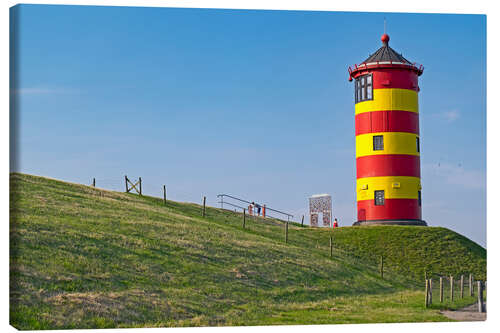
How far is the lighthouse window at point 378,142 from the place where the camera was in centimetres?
4291

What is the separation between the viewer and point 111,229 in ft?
95.3

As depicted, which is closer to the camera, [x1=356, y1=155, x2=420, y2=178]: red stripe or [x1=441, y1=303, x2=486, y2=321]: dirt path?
[x1=441, y1=303, x2=486, y2=321]: dirt path

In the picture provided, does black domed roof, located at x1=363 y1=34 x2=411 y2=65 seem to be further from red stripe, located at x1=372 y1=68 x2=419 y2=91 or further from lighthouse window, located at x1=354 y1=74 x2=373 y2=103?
lighthouse window, located at x1=354 y1=74 x2=373 y2=103

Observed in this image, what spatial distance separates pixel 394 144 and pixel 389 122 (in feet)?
4.94

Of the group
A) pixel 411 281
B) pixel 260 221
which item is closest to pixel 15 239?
pixel 411 281

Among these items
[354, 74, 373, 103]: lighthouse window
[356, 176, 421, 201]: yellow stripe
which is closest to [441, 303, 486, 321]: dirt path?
[356, 176, 421, 201]: yellow stripe

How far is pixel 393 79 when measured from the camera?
43469 millimetres

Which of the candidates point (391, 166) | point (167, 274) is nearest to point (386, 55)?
point (391, 166)

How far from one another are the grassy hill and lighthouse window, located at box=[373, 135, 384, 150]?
24.2 feet

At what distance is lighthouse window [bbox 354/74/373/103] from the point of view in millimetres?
A: 44031

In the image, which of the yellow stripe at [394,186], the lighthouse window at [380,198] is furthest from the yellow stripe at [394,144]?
the lighthouse window at [380,198]

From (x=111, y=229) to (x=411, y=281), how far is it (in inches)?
700

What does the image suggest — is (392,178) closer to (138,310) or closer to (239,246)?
(239,246)

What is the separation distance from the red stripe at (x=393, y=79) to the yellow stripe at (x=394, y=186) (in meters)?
6.11
